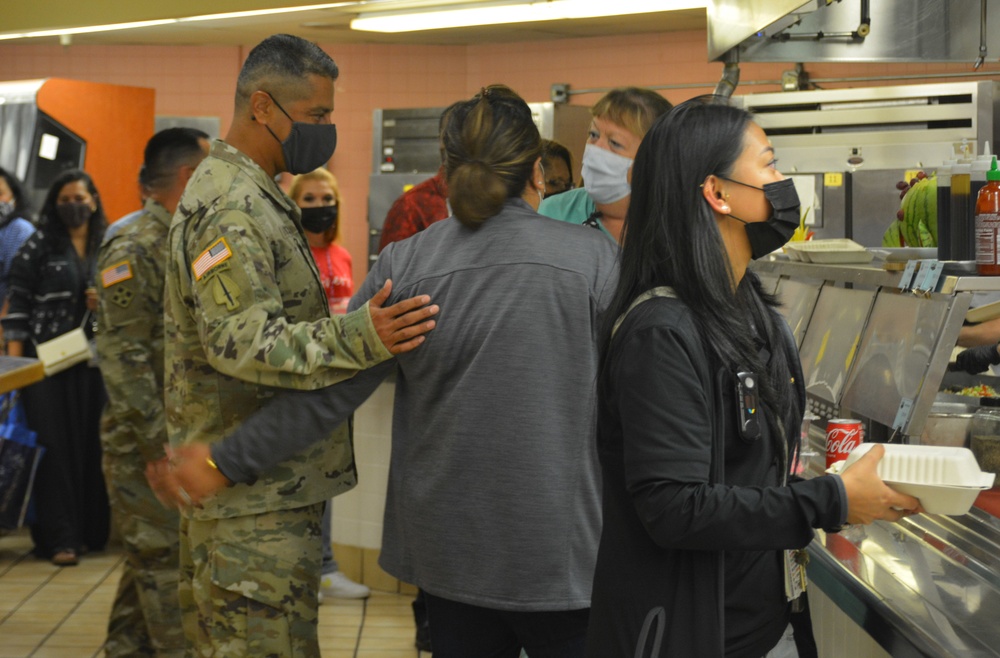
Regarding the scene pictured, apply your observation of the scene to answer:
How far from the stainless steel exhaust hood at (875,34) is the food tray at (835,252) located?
784 mm

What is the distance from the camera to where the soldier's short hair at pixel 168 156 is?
3.76m

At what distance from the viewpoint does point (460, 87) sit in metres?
10.5

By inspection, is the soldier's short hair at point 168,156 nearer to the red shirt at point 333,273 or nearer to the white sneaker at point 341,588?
the red shirt at point 333,273

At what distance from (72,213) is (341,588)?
2.39 m

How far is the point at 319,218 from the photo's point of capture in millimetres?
5109

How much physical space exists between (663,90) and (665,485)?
336 inches

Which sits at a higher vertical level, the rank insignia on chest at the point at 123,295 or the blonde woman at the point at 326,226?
the blonde woman at the point at 326,226

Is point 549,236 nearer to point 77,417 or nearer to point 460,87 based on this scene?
point 77,417

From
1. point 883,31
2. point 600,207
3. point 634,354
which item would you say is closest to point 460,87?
point 883,31

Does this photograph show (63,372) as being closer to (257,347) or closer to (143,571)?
(143,571)

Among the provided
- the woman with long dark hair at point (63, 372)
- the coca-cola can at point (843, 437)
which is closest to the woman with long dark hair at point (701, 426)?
the coca-cola can at point (843, 437)

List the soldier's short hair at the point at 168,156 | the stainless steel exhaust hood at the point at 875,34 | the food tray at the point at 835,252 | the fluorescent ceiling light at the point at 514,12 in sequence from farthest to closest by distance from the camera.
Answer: the fluorescent ceiling light at the point at 514,12 → the stainless steel exhaust hood at the point at 875,34 → the soldier's short hair at the point at 168,156 → the food tray at the point at 835,252

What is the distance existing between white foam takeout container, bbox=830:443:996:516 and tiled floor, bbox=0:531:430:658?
3059mm

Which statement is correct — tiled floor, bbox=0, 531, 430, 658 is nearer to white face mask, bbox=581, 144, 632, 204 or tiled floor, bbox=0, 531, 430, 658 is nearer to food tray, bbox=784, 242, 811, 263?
food tray, bbox=784, 242, 811, 263
